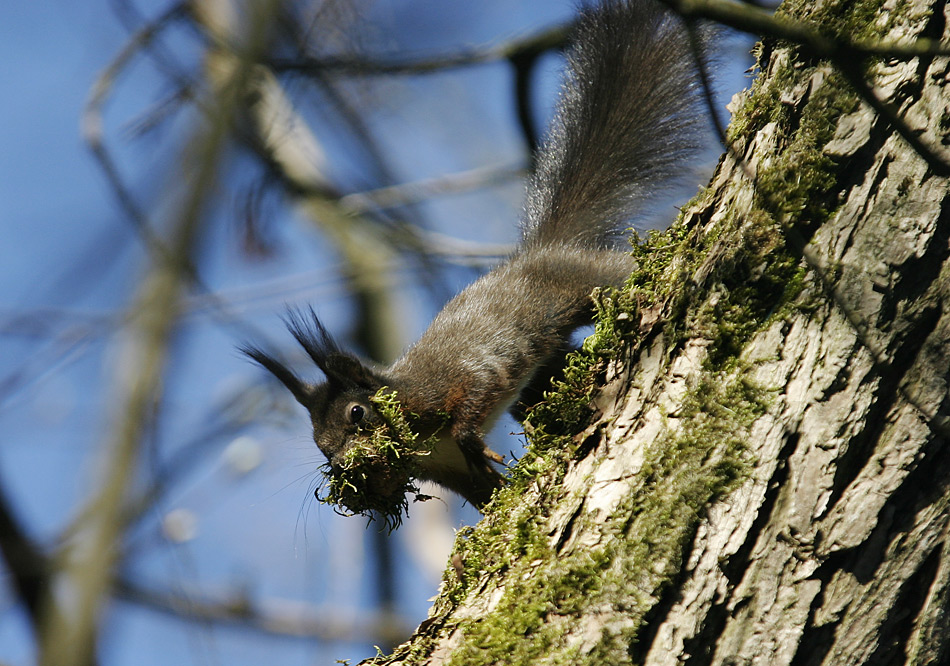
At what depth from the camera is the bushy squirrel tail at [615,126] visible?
3391 mm

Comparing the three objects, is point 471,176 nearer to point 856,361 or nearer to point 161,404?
point 856,361

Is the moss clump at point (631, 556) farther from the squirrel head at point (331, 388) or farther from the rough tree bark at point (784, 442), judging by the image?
the squirrel head at point (331, 388)

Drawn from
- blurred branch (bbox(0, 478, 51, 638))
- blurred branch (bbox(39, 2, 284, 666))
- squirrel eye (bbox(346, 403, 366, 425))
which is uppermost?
squirrel eye (bbox(346, 403, 366, 425))

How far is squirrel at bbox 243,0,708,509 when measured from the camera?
3.14m

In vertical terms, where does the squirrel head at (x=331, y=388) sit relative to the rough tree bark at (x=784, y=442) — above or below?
above

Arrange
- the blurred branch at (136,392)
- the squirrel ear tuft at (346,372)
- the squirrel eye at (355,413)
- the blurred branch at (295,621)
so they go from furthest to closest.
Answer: the blurred branch at (295,621), the squirrel ear tuft at (346,372), the squirrel eye at (355,413), the blurred branch at (136,392)

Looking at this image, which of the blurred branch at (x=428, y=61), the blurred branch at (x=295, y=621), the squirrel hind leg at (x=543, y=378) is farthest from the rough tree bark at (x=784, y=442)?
the blurred branch at (x=295, y=621)

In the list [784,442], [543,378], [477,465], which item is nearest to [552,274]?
[543,378]

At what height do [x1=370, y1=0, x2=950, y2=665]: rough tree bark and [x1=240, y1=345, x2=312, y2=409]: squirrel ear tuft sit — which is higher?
[x1=240, y1=345, x2=312, y2=409]: squirrel ear tuft

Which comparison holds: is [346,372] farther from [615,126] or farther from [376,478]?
[615,126]

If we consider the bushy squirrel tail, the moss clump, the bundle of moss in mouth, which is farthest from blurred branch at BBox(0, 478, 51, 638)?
the bushy squirrel tail

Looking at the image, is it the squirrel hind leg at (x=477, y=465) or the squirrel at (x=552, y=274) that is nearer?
the squirrel hind leg at (x=477, y=465)

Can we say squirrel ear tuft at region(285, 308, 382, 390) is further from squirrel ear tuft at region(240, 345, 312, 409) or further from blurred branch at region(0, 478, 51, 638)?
blurred branch at region(0, 478, 51, 638)

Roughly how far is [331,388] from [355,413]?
0.23 metres
